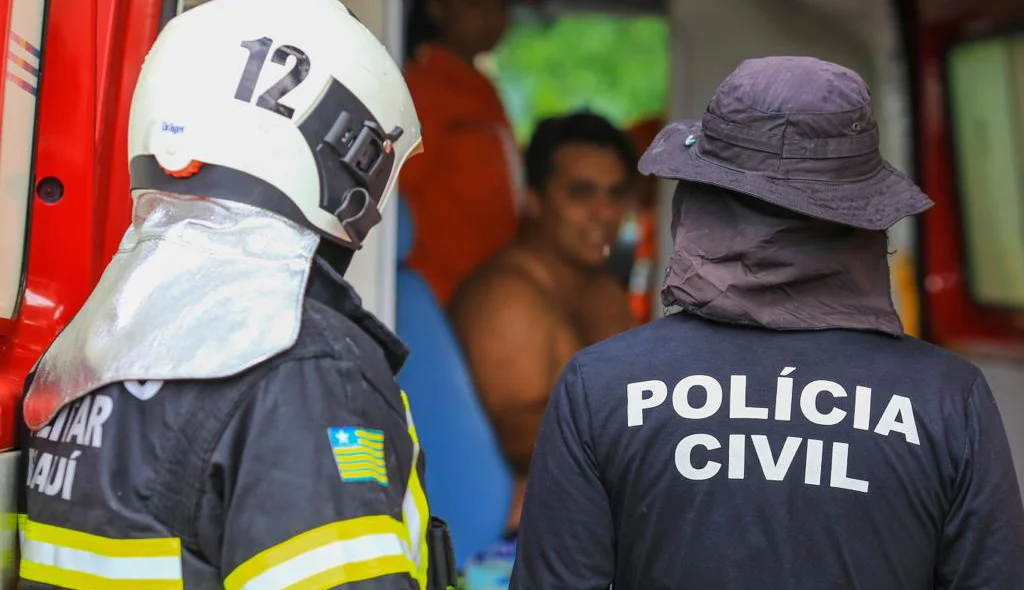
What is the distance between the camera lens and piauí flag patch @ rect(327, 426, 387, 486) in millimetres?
1461

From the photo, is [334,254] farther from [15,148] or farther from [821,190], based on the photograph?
[821,190]

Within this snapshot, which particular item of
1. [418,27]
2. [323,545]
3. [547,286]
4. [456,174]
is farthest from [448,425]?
[323,545]

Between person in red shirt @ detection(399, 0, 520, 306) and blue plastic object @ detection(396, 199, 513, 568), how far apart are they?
0.07 metres

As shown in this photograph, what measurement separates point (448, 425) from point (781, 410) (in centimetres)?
240

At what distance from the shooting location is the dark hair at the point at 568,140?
4059mm

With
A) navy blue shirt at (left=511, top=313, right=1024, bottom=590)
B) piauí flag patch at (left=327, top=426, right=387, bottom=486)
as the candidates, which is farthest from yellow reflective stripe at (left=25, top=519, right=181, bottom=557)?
navy blue shirt at (left=511, top=313, right=1024, bottom=590)

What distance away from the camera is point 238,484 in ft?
4.66

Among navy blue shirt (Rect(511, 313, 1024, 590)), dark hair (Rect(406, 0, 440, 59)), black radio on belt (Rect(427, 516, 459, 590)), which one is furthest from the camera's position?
dark hair (Rect(406, 0, 440, 59))

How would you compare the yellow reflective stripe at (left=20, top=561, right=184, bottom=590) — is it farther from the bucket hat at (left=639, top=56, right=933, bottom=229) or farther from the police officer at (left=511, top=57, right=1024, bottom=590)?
the bucket hat at (left=639, top=56, right=933, bottom=229)

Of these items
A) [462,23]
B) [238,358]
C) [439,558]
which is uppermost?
[462,23]

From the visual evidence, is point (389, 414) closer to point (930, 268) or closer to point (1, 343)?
point (1, 343)

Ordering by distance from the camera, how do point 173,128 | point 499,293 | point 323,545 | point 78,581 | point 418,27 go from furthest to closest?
point 499,293 → point 418,27 → point 173,128 → point 78,581 → point 323,545

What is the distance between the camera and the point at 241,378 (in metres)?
1.48

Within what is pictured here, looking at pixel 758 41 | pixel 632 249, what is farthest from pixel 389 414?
pixel 758 41
